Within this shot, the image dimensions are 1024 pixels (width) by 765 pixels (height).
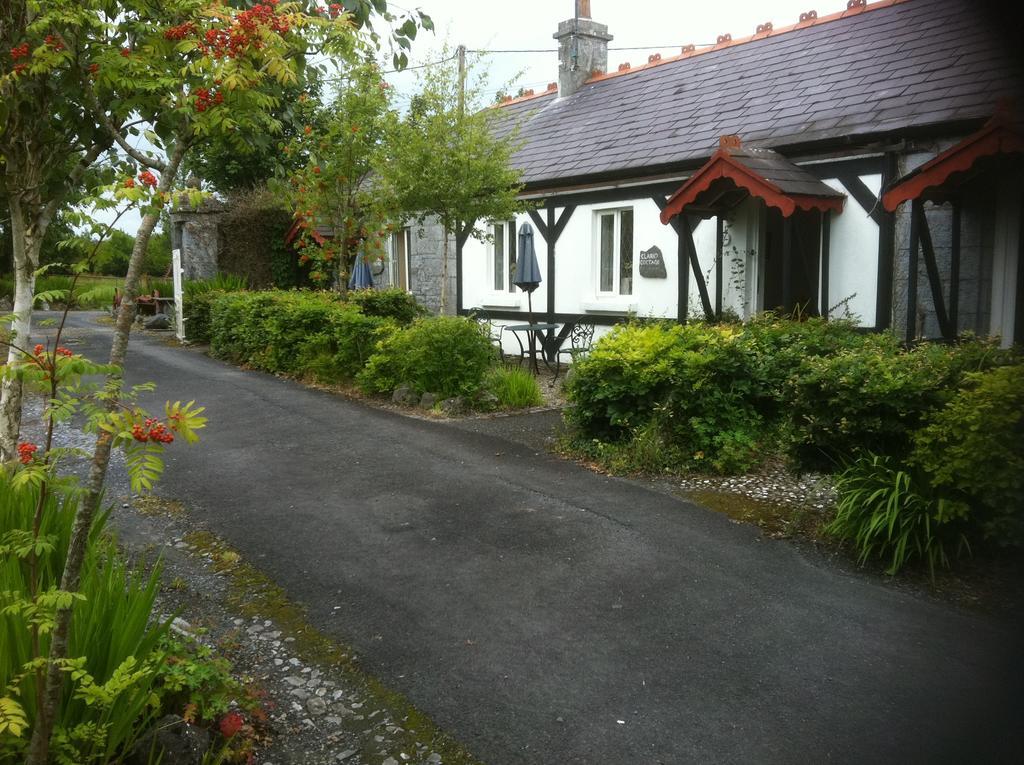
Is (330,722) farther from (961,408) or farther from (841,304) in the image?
(841,304)

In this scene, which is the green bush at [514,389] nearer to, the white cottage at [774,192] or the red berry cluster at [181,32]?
the white cottage at [774,192]

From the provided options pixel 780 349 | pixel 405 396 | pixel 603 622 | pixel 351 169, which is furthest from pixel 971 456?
pixel 351 169

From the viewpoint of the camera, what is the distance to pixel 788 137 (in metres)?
11.2

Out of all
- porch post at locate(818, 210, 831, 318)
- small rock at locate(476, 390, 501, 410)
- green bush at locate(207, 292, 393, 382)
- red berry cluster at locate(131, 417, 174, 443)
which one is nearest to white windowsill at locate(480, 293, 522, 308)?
green bush at locate(207, 292, 393, 382)

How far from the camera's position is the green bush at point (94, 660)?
2.71m

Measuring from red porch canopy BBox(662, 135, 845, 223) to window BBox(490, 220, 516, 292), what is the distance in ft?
17.4

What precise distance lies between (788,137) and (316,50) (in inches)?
326

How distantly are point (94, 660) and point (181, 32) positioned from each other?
2622mm

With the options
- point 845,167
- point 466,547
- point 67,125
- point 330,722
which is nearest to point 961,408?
point 466,547

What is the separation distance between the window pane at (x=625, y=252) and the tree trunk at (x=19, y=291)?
31.0ft

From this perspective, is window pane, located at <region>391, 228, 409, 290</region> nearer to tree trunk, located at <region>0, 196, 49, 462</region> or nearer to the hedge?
the hedge

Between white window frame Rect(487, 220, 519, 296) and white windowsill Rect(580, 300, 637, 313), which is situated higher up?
white window frame Rect(487, 220, 519, 296)

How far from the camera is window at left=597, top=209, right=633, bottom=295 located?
13734mm

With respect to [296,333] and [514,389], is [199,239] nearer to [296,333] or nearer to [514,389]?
[296,333]
